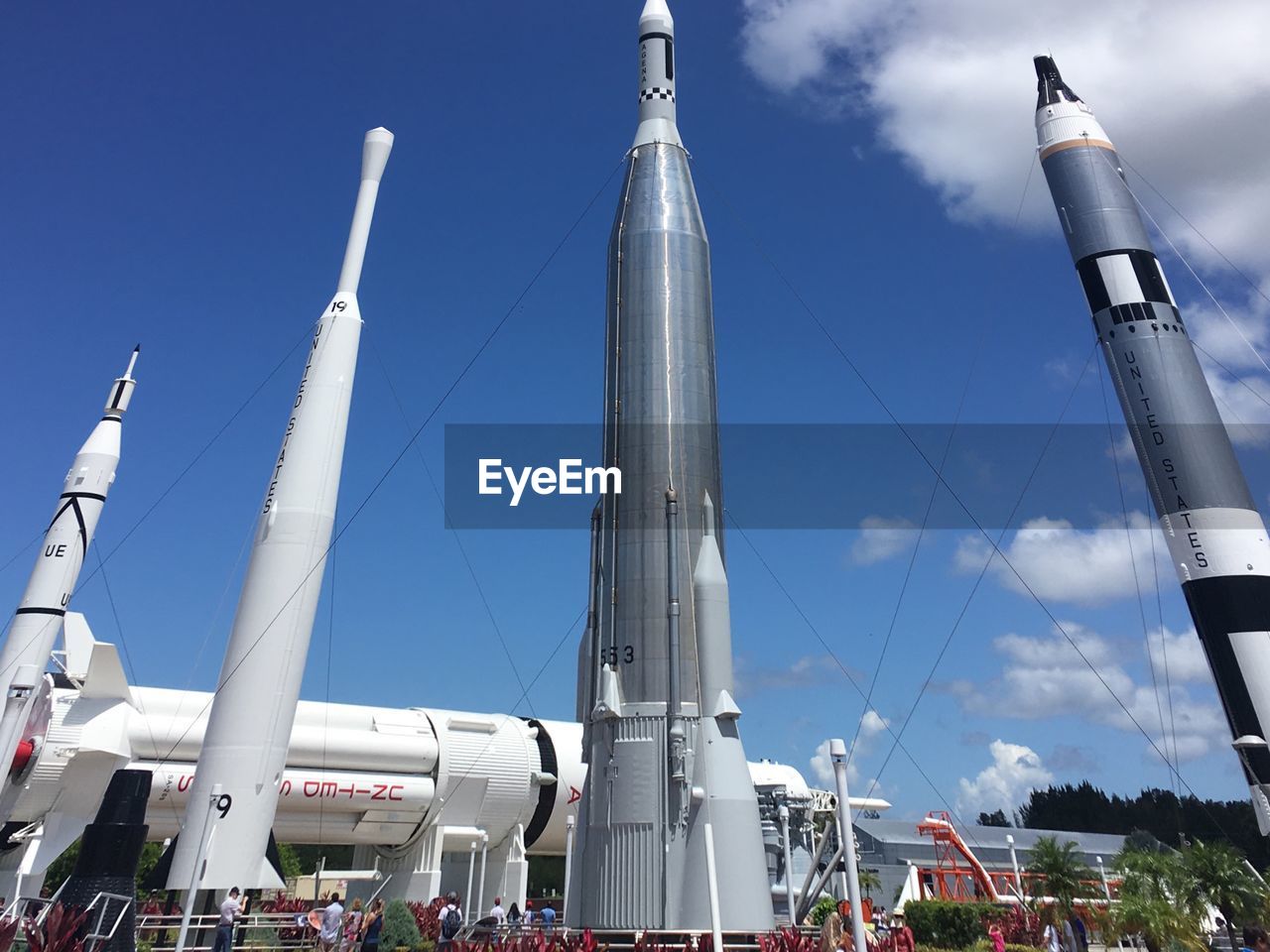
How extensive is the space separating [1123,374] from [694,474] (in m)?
12.3

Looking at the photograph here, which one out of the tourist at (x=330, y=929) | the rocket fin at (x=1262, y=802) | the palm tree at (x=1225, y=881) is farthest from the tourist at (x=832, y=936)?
the palm tree at (x=1225, y=881)

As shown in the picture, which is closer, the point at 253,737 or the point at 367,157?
the point at 253,737

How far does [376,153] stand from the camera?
71.8 ft

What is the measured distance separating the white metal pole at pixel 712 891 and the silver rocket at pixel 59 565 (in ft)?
48.3

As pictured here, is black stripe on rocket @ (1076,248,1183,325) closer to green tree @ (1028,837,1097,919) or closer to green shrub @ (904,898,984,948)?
green tree @ (1028,837,1097,919)

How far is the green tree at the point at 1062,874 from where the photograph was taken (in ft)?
64.8

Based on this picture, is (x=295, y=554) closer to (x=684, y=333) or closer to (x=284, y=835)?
(x=684, y=333)

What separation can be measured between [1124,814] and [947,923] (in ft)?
197

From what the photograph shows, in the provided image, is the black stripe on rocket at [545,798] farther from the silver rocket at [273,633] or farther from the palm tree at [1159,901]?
Answer: the palm tree at [1159,901]

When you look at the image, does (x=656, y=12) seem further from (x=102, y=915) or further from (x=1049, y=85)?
(x=102, y=915)

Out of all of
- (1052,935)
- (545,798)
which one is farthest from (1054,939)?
(545,798)

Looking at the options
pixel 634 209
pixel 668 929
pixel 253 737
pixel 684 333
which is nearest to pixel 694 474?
pixel 684 333

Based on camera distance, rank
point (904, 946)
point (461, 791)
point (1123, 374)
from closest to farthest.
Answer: point (904, 946) → point (1123, 374) → point (461, 791)

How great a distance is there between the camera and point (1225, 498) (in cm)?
1941
